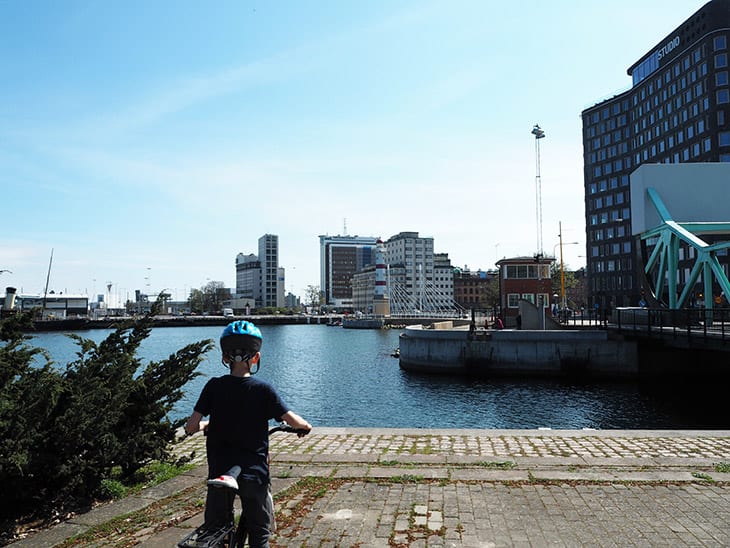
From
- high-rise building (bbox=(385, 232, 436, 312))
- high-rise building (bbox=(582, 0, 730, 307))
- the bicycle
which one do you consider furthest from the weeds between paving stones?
high-rise building (bbox=(385, 232, 436, 312))

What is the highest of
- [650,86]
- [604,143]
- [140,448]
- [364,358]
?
[650,86]

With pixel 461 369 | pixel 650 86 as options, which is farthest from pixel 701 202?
pixel 650 86

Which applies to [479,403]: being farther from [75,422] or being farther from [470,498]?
[75,422]

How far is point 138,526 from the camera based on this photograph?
663 centimetres

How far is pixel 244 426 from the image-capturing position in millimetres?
4496

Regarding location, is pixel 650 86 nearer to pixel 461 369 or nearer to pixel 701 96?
pixel 701 96

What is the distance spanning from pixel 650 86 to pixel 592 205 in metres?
22.9

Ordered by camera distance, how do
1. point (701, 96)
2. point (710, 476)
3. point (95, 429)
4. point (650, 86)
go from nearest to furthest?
1. point (95, 429)
2. point (710, 476)
3. point (701, 96)
4. point (650, 86)

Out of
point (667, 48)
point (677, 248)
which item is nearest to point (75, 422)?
point (677, 248)

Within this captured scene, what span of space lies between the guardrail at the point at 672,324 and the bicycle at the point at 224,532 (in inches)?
991

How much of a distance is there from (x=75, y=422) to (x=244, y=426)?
3.60 metres

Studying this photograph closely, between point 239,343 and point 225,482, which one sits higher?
point 239,343

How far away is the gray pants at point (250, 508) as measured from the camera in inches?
169

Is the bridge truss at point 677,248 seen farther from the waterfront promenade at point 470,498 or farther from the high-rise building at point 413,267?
the high-rise building at point 413,267
